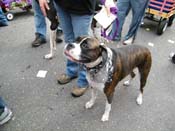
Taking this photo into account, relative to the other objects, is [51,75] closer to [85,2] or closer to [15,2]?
[85,2]

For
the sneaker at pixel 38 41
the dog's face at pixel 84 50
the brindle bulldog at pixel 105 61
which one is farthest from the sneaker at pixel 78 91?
the sneaker at pixel 38 41

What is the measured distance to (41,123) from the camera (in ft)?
6.86

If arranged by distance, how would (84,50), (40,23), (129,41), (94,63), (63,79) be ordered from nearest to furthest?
(84,50), (94,63), (63,79), (40,23), (129,41)

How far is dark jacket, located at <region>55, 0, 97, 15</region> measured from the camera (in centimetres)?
192

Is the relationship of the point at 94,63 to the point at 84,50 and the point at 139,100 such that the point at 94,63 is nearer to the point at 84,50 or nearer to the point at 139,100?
the point at 84,50

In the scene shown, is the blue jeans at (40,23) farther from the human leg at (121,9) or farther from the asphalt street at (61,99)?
the human leg at (121,9)

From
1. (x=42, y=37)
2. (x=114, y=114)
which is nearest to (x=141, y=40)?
(x=42, y=37)

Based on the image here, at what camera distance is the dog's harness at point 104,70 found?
5.91 ft

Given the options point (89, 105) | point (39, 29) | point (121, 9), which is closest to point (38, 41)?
point (39, 29)

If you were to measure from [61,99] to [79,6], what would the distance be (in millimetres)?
988

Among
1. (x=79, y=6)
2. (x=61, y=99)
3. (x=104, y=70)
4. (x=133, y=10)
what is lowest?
(x=61, y=99)

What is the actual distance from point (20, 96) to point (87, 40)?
1114 millimetres

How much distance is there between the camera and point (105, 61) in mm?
1783

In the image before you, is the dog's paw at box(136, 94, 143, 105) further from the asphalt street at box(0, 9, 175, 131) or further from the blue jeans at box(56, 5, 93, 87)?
the blue jeans at box(56, 5, 93, 87)
